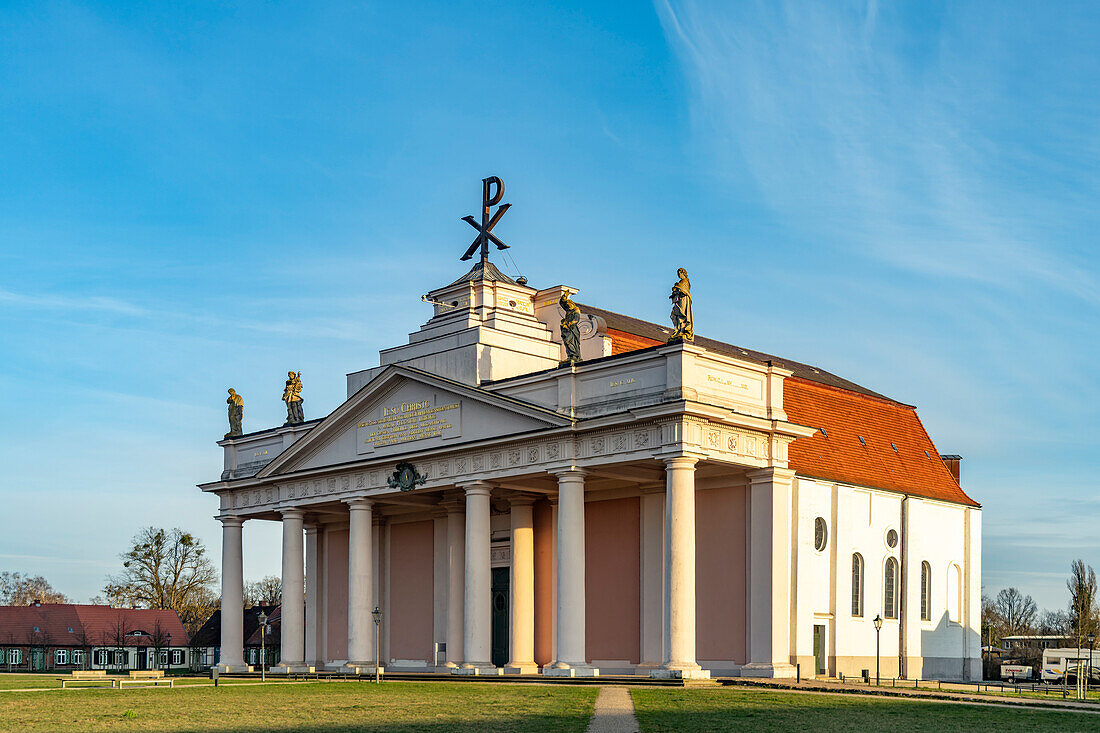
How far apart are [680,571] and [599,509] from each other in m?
9.51

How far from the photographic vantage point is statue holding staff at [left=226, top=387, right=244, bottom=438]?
64.6m

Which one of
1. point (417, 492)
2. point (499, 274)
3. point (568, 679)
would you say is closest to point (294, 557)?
point (417, 492)

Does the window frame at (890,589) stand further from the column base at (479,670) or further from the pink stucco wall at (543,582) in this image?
the column base at (479,670)

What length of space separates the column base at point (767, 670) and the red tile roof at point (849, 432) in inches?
297

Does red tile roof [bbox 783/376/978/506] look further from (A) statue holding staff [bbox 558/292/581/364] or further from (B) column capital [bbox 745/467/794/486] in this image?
(A) statue holding staff [bbox 558/292/581/364]

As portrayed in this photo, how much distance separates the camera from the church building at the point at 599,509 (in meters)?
43.4

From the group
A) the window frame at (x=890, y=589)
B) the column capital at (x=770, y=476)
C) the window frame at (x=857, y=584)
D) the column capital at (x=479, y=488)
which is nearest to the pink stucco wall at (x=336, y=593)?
the column capital at (x=479, y=488)

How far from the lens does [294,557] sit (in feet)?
192

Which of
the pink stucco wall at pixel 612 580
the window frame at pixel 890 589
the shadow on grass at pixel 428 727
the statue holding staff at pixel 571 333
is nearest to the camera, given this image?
the shadow on grass at pixel 428 727

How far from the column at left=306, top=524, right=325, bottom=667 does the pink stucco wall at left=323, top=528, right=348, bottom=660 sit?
1.48 feet

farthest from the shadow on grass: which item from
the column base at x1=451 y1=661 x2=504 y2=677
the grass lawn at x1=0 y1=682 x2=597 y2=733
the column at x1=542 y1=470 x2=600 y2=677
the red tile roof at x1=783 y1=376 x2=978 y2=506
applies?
the red tile roof at x1=783 y1=376 x2=978 y2=506

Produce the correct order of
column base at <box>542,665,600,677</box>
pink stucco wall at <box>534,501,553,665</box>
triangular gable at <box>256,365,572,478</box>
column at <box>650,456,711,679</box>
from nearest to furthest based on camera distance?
column at <box>650,456,711,679</box> < column base at <box>542,665,600,677</box> < triangular gable at <box>256,365,572,478</box> < pink stucco wall at <box>534,501,553,665</box>

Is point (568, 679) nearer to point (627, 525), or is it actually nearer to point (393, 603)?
point (627, 525)

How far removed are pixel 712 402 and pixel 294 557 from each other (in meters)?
24.0
